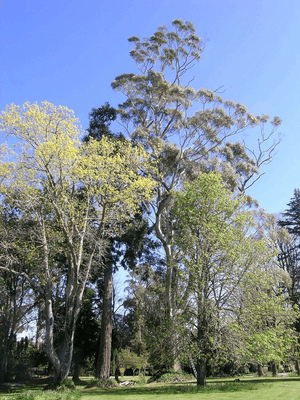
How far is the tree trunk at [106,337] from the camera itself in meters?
18.8

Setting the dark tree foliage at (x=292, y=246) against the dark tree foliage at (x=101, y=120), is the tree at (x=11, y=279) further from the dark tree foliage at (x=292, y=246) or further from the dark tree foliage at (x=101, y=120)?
the dark tree foliage at (x=292, y=246)

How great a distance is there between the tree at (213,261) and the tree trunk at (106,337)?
19.8 ft

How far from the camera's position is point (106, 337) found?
63.6ft

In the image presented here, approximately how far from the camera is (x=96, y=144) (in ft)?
45.8

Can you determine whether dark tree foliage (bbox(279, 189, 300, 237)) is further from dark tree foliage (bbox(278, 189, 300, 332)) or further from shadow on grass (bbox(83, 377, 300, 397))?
shadow on grass (bbox(83, 377, 300, 397))

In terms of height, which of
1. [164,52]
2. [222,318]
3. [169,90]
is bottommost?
[222,318]

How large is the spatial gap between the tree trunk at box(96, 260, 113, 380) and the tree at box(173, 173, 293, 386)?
6.04m

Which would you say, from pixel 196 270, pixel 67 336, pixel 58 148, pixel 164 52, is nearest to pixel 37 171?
pixel 58 148

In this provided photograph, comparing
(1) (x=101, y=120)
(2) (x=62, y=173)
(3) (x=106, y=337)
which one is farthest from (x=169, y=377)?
(1) (x=101, y=120)

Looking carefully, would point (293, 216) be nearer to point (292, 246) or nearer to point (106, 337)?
point (292, 246)

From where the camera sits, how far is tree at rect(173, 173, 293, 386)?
47.5ft

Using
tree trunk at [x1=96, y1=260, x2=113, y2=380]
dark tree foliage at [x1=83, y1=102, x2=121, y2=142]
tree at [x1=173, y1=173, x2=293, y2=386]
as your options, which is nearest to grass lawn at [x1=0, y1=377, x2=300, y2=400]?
tree at [x1=173, y1=173, x2=293, y2=386]

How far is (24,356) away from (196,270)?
17908 mm

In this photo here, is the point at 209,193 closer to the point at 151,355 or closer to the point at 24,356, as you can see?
the point at 151,355
